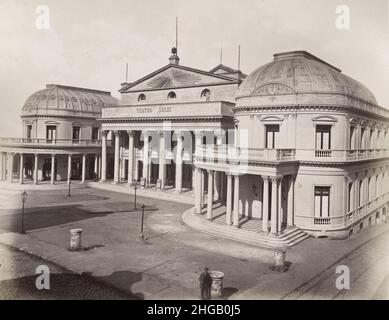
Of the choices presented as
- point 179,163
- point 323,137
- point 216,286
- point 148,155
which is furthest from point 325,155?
point 148,155

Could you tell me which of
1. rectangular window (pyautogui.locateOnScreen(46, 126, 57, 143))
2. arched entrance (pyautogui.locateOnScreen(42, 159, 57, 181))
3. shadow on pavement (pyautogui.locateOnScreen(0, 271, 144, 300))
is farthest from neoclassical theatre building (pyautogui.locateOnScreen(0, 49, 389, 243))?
arched entrance (pyautogui.locateOnScreen(42, 159, 57, 181))

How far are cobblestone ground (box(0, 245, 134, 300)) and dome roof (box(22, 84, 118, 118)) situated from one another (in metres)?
32.4

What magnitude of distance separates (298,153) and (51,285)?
60.7 feet

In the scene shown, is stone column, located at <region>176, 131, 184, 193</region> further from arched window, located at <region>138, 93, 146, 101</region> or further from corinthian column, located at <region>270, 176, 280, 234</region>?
corinthian column, located at <region>270, 176, 280, 234</region>

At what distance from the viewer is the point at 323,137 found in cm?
2689

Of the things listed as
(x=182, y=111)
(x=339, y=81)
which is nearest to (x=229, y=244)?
(x=339, y=81)

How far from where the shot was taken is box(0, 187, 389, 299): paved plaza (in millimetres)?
16812

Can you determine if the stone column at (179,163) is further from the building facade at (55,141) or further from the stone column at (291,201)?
the building facade at (55,141)

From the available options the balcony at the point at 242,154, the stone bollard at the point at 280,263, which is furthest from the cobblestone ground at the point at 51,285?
the balcony at the point at 242,154

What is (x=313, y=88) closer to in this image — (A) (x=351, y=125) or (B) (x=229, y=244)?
(A) (x=351, y=125)

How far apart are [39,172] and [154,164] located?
1516 centimetres

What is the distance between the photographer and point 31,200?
36.7 meters

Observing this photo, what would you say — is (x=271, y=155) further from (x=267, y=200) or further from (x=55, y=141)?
(x=55, y=141)
